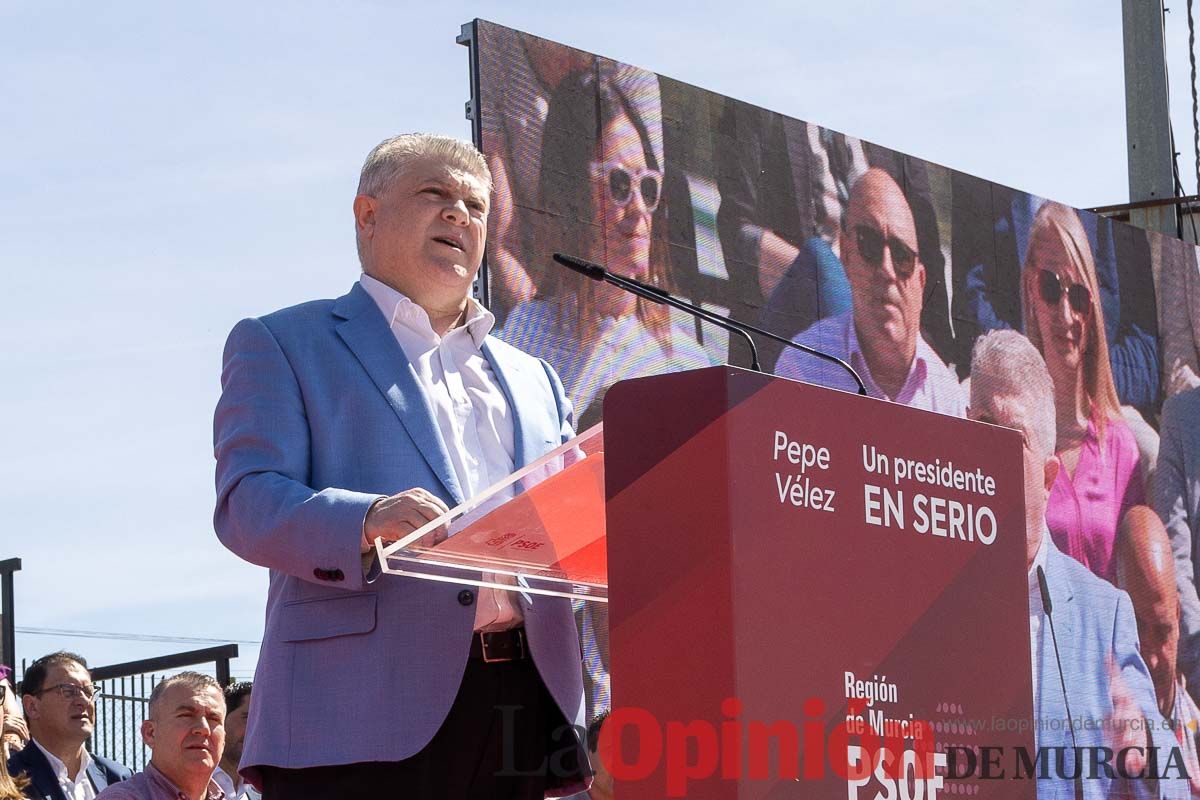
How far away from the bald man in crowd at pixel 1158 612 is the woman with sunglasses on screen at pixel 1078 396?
98 mm

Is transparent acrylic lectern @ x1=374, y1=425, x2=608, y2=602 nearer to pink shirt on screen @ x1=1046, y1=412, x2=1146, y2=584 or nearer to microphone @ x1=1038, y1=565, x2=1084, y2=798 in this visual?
microphone @ x1=1038, y1=565, x2=1084, y2=798

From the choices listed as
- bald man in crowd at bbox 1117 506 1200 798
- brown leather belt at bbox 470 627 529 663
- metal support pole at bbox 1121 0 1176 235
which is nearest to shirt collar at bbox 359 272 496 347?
brown leather belt at bbox 470 627 529 663

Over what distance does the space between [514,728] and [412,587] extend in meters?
0.25

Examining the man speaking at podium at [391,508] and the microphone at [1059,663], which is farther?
the microphone at [1059,663]

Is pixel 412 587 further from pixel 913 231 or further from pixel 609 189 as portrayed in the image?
pixel 913 231

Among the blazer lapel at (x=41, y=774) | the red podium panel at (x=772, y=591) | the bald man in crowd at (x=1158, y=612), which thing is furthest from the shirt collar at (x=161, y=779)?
the bald man in crowd at (x=1158, y=612)

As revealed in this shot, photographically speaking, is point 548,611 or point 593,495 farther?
point 548,611

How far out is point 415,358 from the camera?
2.56 meters

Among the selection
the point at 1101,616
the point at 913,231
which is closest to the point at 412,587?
the point at 913,231

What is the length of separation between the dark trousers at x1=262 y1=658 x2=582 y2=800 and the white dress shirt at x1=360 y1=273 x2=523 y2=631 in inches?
10.8

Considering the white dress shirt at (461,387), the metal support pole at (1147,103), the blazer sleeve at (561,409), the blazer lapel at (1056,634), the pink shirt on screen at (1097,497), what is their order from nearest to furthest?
the white dress shirt at (461,387)
the blazer sleeve at (561,409)
the blazer lapel at (1056,634)
the pink shirt on screen at (1097,497)
the metal support pole at (1147,103)

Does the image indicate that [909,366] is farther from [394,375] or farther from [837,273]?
[394,375]

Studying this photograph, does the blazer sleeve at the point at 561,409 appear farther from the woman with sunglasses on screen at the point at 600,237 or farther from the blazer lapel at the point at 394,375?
the woman with sunglasses on screen at the point at 600,237

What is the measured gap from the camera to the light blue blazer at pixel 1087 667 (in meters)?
7.26
